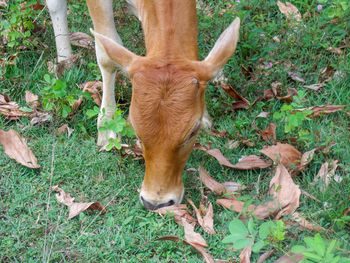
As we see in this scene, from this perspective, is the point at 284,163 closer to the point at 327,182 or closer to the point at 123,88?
the point at 327,182

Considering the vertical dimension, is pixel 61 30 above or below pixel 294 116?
above

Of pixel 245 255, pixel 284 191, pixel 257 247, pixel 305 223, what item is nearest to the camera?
pixel 257 247

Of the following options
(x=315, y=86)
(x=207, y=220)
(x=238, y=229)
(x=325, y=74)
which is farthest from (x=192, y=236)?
(x=325, y=74)

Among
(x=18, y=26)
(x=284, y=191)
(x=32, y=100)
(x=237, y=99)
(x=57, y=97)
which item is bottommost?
(x=284, y=191)

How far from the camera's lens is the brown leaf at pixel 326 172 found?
387 cm

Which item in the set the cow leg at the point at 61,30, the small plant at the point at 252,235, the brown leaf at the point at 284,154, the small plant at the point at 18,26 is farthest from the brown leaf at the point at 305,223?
the small plant at the point at 18,26

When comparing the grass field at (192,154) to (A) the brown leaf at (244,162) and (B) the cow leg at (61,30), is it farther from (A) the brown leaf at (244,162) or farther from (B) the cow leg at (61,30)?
(B) the cow leg at (61,30)

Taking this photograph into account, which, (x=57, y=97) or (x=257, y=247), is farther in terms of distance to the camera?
(x=57, y=97)

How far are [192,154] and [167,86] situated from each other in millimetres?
1114

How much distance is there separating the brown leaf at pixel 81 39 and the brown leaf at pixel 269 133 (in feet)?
7.17

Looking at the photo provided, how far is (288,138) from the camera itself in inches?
172

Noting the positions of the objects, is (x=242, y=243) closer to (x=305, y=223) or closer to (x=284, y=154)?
(x=305, y=223)

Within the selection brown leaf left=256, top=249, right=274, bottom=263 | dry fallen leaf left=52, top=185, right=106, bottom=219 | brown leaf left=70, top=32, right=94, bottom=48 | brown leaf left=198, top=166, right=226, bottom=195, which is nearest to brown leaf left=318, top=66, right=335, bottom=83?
brown leaf left=198, top=166, right=226, bottom=195

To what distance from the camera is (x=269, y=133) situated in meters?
4.50
